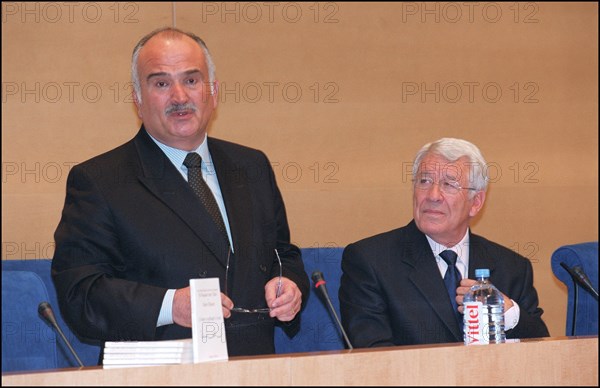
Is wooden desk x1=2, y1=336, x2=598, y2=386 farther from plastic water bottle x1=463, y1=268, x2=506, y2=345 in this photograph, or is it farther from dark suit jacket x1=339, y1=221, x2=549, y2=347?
dark suit jacket x1=339, y1=221, x2=549, y2=347

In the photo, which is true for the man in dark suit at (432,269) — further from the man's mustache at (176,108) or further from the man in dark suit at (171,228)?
the man's mustache at (176,108)

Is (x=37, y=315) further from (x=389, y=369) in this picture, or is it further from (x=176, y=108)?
(x=389, y=369)

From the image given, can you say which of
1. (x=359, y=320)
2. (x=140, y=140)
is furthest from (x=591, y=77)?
(x=140, y=140)

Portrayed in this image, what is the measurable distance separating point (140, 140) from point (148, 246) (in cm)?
41

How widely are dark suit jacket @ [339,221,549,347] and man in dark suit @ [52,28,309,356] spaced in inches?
7.3

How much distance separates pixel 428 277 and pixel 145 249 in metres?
0.95

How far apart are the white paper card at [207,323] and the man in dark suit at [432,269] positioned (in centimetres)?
84

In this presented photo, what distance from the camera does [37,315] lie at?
2.80 meters

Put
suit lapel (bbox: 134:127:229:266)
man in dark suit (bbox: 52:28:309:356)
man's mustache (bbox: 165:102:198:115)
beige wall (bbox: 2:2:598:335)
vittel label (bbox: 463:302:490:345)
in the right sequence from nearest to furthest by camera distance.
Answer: vittel label (bbox: 463:302:490:345) → man in dark suit (bbox: 52:28:309:356) → suit lapel (bbox: 134:127:229:266) → man's mustache (bbox: 165:102:198:115) → beige wall (bbox: 2:2:598:335)

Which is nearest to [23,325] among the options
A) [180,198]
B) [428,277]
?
[180,198]

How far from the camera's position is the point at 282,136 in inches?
151

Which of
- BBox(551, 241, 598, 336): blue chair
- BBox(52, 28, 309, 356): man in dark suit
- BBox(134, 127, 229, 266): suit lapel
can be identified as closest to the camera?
BBox(52, 28, 309, 356): man in dark suit

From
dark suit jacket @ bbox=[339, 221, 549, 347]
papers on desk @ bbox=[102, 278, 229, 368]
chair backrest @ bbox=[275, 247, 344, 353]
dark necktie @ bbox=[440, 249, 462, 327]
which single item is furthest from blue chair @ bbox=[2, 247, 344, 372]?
papers on desk @ bbox=[102, 278, 229, 368]

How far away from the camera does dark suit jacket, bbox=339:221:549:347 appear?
2.74 meters
